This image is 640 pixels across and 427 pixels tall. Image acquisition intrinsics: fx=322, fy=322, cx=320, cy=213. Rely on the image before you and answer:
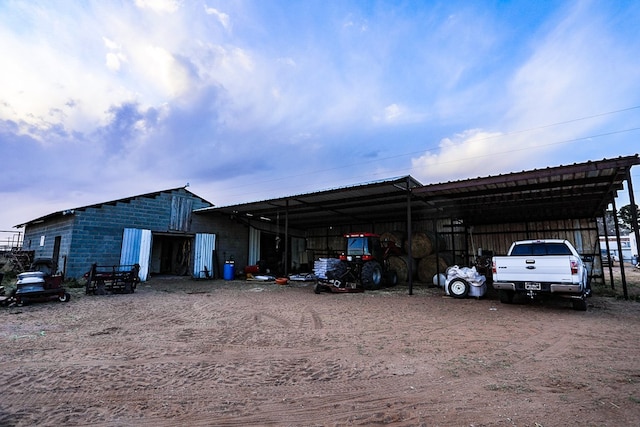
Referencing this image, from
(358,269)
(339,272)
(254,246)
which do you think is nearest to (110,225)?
(254,246)

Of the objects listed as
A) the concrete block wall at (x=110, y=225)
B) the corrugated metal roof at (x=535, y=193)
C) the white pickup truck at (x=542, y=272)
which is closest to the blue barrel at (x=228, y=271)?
the concrete block wall at (x=110, y=225)

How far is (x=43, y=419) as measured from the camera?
8.42 feet

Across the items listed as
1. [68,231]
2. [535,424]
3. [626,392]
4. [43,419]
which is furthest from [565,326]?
[68,231]

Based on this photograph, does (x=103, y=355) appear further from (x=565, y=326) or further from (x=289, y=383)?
(x=565, y=326)

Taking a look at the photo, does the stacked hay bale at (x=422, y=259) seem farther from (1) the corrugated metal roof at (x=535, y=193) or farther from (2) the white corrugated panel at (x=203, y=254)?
(2) the white corrugated panel at (x=203, y=254)

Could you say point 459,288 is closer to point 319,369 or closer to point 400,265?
point 400,265

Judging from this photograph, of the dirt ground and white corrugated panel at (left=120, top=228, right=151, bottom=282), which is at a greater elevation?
white corrugated panel at (left=120, top=228, right=151, bottom=282)

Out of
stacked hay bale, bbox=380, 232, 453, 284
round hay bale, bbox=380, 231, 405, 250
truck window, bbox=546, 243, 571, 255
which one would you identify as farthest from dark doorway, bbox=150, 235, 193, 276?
truck window, bbox=546, 243, 571, 255

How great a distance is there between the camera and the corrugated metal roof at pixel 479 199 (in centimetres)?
858

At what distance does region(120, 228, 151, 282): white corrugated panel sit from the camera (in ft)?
45.2

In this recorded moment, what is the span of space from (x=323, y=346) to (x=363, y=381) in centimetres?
130

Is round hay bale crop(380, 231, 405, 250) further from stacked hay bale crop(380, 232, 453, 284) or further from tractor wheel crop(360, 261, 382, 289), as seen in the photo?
tractor wheel crop(360, 261, 382, 289)

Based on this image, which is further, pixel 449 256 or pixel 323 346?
pixel 449 256

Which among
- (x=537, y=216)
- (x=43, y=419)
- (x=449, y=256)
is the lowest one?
(x=43, y=419)
